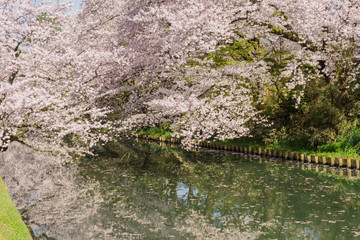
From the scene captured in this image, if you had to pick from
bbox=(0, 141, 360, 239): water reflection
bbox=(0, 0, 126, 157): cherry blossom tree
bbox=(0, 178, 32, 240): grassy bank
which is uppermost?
bbox=(0, 0, 126, 157): cherry blossom tree

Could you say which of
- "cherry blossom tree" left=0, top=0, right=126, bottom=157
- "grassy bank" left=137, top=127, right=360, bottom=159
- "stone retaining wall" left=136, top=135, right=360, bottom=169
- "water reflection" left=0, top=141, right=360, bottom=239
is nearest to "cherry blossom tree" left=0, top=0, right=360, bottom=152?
"cherry blossom tree" left=0, top=0, right=126, bottom=157

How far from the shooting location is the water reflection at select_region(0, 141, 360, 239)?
10.2 metres

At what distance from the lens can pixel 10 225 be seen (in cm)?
841

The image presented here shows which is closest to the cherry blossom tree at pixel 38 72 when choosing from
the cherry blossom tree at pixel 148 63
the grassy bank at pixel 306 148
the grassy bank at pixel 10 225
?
the cherry blossom tree at pixel 148 63

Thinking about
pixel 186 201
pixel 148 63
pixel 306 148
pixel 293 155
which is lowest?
pixel 186 201

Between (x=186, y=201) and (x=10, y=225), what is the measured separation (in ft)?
21.1

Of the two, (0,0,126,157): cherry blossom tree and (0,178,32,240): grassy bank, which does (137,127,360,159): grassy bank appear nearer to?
(0,0,126,157): cherry blossom tree

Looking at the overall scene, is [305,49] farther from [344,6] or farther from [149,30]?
[149,30]

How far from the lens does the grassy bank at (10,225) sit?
777 cm

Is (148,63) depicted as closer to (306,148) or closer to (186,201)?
(186,201)

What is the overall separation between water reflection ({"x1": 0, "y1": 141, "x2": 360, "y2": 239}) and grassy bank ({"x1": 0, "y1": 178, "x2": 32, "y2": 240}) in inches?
41.5

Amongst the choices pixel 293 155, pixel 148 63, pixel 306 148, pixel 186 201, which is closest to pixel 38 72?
pixel 148 63

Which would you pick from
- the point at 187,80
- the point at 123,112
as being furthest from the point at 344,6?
the point at 123,112

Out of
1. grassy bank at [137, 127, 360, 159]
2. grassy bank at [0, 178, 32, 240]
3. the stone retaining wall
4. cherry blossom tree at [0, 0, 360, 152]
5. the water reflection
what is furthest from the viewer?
grassy bank at [137, 127, 360, 159]
